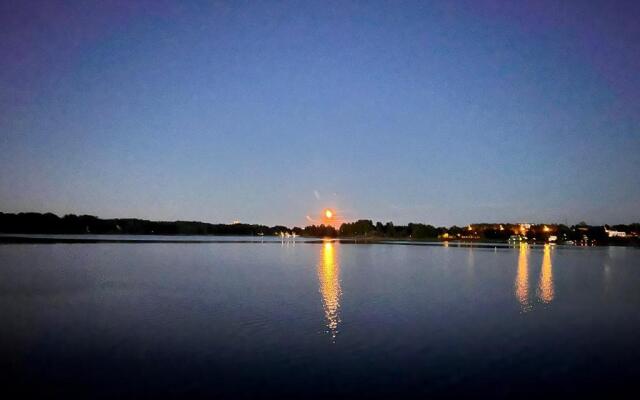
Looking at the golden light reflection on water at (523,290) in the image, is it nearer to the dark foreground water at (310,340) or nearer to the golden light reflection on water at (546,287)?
the dark foreground water at (310,340)

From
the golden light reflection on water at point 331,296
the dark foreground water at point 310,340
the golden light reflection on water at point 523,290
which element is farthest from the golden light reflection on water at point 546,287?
the golden light reflection on water at point 331,296

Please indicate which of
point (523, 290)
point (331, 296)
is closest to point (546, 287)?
point (523, 290)

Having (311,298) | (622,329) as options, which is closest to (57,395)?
(311,298)

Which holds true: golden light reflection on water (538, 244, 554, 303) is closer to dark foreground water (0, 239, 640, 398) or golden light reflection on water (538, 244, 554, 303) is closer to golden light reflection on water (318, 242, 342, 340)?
dark foreground water (0, 239, 640, 398)

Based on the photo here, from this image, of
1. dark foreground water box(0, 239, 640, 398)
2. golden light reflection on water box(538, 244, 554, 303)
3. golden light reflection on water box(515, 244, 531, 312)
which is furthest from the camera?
golden light reflection on water box(538, 244, 554, 303)

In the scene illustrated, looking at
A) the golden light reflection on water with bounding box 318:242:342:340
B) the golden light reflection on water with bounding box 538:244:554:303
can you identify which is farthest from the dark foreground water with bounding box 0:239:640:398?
the golden light reflection on water with bounding box 538:244:554:303

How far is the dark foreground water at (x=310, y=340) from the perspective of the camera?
1199 cm

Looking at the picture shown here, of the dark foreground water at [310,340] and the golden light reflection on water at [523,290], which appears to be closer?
the dark foreground water at [310,340]

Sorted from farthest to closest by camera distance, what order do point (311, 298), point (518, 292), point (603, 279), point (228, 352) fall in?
point (603, 279), point (518, 292), point (311, 298), point (228, 352)

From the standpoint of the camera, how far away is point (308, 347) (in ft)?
51.3

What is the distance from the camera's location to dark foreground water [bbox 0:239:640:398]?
1199cm

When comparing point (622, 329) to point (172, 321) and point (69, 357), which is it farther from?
point (69, 357)

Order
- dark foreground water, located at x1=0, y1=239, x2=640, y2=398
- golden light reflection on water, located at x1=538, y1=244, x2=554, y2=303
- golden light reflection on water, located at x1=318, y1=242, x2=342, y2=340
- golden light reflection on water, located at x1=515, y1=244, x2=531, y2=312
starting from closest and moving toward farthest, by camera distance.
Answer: dark foreground water, located at x1=0, y1=239, x2=640, y2=398 < golden light reflection on water, located at x1=318, y1=242, x2=342, y2=340 < golden light reflection on water, located at x1=515, y1=244, x2=531, y2=312 < golden light reflection on water, located at x1=538, y1=244, x2=554, y2=303

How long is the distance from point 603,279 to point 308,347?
35220mm
